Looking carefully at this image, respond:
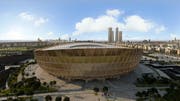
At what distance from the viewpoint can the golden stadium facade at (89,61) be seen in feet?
150

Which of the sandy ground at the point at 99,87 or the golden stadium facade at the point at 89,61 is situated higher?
the golden stadium facade at the point at 89,61

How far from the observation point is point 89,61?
46562 millimetres

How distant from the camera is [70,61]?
4716cm

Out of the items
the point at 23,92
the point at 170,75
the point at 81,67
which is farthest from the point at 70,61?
the point at 170,75

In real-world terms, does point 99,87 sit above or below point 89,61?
below

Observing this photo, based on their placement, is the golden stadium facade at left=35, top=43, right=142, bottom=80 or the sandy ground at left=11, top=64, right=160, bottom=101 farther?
the golden stadium facade at left=35, top=43, right=142, bottom=80

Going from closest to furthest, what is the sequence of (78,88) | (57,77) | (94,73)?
(78,88) < (94,73) < (57,77)

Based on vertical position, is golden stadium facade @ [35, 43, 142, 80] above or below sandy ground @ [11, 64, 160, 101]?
above

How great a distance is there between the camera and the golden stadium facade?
4572cm

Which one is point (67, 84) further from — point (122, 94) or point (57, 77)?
point (122, 94)

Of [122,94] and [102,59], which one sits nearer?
[122,94]

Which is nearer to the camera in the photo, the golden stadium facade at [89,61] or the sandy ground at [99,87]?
the sandy ground at [99,87]

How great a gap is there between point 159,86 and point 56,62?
71.7 ft

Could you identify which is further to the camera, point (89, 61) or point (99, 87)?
point (89, 61)
